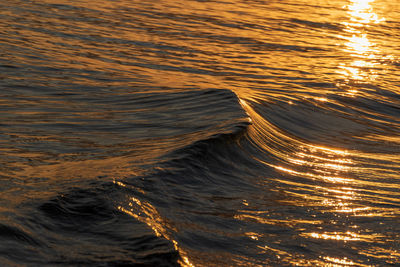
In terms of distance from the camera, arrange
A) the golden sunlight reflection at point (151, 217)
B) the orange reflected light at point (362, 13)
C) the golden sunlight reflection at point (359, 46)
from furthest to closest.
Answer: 1. the orange reflected light at point (362, 13)
2. the golden sunlight reflection at point (359, 46)
3. the golden sunlight reflection at point (151, 217)

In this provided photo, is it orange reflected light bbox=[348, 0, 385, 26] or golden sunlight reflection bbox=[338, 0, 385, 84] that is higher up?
orange reflected light bbox=[348, 0, 385, 26]

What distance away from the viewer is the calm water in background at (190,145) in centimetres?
488

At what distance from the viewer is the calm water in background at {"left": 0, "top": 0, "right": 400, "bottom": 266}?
16.0 ft

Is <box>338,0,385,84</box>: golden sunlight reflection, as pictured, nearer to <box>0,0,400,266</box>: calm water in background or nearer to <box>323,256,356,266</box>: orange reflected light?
<box>0,0,400,266</box>: calm water in background

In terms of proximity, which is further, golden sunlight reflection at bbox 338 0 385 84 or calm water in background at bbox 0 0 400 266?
golden sunlight reflection at bbox 338 0 385 84

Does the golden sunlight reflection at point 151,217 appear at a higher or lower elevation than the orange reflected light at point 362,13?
lower

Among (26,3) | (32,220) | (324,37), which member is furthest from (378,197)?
(26,3)

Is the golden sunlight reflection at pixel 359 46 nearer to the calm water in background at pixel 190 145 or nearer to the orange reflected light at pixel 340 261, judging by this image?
the calm water in background at pixel 190 145

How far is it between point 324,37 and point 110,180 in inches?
470

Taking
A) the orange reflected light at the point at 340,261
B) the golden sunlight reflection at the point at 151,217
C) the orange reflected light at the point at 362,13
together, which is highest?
the orange reflected light at the point at 362,13

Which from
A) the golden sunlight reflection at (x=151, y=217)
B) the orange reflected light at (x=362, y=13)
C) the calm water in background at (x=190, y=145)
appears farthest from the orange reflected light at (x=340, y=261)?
the orange reflected light at (x=362, y=13)

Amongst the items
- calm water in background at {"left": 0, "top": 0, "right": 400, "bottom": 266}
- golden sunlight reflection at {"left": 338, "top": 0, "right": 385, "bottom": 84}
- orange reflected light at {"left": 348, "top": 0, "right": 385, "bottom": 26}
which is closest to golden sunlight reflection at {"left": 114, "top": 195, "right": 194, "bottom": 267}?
calm water in background at {"left": 0, "top": 0, "right": 400, "bottom": 266}

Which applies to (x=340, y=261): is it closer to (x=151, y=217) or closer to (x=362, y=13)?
(x=151, y=217)

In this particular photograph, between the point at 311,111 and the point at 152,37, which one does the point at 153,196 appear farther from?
the point at 152,37
